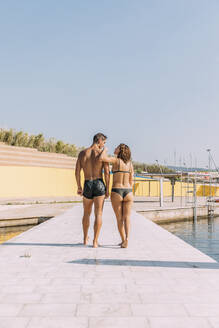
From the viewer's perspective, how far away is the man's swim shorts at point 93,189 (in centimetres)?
594

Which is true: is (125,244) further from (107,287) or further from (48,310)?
(48,310)

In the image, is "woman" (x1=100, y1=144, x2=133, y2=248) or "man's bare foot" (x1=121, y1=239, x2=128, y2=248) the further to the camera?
"man's bare foot" (x1=121, y1=239, x2=128, y2=248)

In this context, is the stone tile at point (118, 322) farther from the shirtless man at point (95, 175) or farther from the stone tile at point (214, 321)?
the shirtless man at point (95, 175)

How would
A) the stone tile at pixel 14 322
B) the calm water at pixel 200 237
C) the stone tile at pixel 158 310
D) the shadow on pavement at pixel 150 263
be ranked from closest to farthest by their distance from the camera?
the stone tile at pixel 14 322 → the stone tile at pixel 158 310 → the shadow on pavement at pixel 150 263 → the calm water at pixel 200 237

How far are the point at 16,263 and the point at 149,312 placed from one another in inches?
102

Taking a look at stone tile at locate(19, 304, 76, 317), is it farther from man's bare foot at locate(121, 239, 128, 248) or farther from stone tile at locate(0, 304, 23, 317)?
man's bare foot at locate(121, 239, 128, 248)

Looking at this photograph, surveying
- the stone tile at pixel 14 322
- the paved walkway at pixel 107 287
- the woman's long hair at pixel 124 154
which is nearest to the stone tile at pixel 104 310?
the paved walkway at pixel 107 287

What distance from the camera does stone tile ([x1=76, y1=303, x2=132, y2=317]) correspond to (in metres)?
2.88

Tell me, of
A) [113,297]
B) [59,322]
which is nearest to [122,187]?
[113,297]

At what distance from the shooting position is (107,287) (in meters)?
3.70

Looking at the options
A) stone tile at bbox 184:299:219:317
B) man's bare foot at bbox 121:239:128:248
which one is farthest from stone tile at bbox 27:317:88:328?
man's bare foot at bbox 121:239:128:248

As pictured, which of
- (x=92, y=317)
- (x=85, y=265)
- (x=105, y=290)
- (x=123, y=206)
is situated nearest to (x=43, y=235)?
(x=123, y=206)

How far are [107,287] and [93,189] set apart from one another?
245 cm

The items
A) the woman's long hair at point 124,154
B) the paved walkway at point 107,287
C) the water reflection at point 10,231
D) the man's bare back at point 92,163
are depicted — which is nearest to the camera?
the paved walkway at point 107,287
